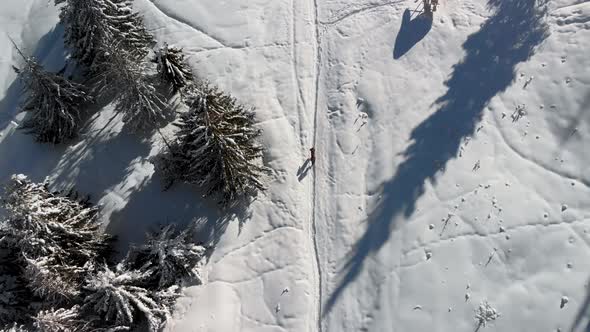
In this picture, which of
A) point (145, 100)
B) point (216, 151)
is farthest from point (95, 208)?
point (216, 151)

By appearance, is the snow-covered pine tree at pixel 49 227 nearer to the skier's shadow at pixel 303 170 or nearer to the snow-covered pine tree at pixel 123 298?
the snow-covered pine tree at pixel 123 298

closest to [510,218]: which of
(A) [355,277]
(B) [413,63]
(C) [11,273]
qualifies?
(A) [355,277]

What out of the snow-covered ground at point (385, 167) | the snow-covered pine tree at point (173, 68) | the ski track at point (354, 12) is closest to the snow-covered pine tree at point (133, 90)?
the snow-covered pine tree at point (173, 68)

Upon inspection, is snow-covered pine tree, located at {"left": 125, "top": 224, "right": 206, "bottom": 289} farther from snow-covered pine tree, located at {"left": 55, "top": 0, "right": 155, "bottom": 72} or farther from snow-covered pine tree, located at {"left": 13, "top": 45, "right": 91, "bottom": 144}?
snow-covered pine tree, located at {"left": 55, "top": 0, "right": 155, "bottom": 72}

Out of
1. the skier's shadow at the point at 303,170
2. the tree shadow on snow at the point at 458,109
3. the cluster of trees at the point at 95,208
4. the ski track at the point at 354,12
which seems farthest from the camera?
the ski track at the point at 354,12

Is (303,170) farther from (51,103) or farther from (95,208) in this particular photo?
(51,103)

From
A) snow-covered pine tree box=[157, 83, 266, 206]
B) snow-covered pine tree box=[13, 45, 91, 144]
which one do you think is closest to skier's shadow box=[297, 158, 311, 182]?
snow-covered pine tree box=[157, 83, 266, 206]

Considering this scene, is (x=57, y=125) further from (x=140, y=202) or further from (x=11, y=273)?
(x=11, y=273)
